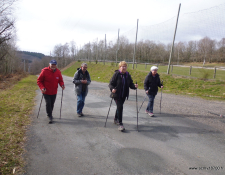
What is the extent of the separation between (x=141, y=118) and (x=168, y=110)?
6.44 feet

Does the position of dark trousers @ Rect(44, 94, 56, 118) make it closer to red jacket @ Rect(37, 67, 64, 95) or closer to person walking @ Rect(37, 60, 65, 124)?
person walking @ Rect(37, 60, 65, 124)

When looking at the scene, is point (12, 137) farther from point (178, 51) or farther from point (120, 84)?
point (178, 51)

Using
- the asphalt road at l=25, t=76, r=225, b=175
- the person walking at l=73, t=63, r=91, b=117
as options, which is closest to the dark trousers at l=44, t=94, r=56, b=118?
the asphalt road at l=25, t=76, r=225, b=175

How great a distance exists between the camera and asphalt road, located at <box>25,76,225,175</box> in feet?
10.4

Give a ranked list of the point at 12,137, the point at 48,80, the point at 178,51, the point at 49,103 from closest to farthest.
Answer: the point at 12,137 < the point at 48,80 < the point at 49,103 < the point at 178,51

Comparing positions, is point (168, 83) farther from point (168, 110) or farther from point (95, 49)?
point (95, 49)

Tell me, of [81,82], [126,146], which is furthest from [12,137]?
[126,146]

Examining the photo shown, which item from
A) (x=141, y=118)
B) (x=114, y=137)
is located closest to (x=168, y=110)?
(x=141, y=118)

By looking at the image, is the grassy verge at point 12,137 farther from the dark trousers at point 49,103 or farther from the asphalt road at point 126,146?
the dark trousers at point 49,103

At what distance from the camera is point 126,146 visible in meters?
4.04

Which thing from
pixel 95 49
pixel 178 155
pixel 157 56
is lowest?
pixel 178 155

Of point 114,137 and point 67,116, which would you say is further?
point 67,116

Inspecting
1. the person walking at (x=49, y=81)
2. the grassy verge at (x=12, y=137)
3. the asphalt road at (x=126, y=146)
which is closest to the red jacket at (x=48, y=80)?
the person walking at (x=49, y=81)

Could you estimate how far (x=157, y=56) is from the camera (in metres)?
22.5
